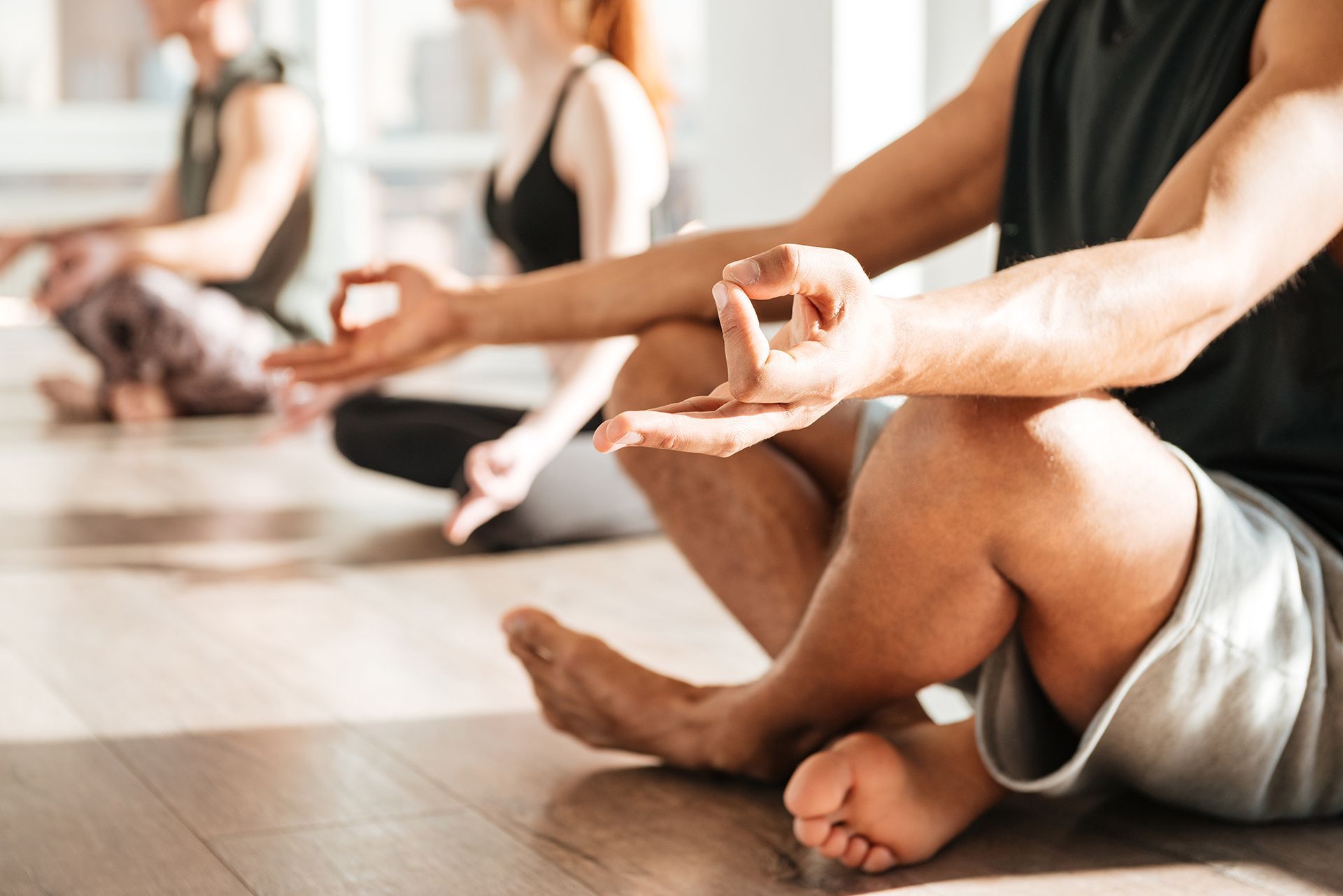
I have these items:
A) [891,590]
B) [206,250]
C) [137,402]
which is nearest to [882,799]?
[891,590]

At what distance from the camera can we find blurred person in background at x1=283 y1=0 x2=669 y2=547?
2352 mm

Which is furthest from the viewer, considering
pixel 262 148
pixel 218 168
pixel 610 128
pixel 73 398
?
pixel 73 398

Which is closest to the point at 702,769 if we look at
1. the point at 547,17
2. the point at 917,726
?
the point at 917,726

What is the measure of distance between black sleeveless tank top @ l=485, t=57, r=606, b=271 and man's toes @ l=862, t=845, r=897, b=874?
5.13 ft

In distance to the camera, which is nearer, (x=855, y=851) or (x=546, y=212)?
(x=855, y=851)

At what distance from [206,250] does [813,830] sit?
10.4 ft

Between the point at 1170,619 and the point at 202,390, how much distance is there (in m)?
3.64

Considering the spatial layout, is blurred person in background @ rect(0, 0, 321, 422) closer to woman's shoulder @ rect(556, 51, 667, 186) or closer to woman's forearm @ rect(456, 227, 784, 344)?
woman's shoulder @ rect(556, 51, 667, 186)

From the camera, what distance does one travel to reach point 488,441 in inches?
98.3

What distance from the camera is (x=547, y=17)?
8.07 feet

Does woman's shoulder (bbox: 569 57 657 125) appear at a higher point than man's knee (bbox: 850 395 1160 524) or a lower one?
higher

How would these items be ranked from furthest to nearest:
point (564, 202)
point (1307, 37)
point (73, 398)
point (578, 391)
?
→ 1. point (73, 398)
2. point (564, 202)
3. point (578, 391)
4. point (1307, 37)

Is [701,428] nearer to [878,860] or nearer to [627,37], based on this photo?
[878,860]

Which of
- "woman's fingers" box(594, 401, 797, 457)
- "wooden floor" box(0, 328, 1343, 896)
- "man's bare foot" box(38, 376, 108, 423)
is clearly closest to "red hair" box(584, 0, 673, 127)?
"wooden floor" box(0, 328, 1343, 896)
